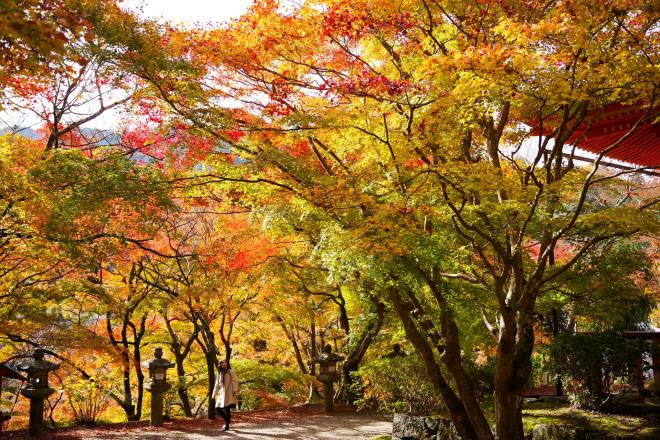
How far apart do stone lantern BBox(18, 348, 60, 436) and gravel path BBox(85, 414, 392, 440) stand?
3.19 ft

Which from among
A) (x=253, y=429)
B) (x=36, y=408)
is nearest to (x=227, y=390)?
(x=253, y=429)

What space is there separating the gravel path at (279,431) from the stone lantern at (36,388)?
3.19ft

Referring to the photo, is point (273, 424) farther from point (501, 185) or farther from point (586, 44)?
point (586, 44)

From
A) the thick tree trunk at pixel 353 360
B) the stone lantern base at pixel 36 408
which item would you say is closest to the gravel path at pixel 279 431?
the stone lantern base at pixel 36 408

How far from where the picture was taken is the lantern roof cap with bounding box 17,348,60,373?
31.9 ft

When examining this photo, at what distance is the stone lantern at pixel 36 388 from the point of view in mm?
9539

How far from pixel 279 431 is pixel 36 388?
442 centimetres

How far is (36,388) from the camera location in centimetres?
974

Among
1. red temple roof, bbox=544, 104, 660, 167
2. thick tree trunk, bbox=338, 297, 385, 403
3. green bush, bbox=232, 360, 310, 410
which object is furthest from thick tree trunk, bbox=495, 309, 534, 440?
green bush, bbox=232, 360, 310, 410

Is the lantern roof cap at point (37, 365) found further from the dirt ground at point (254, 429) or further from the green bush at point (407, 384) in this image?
the green bush at point (407, 384)

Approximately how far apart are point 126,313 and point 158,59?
7.77 m

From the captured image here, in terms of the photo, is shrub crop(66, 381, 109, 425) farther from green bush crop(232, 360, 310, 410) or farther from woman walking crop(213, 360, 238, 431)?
green bush crop(232, 360, 310, 410)

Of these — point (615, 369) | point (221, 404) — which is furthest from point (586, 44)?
point (221, 404)

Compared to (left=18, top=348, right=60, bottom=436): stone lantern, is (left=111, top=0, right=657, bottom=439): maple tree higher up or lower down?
higher up
